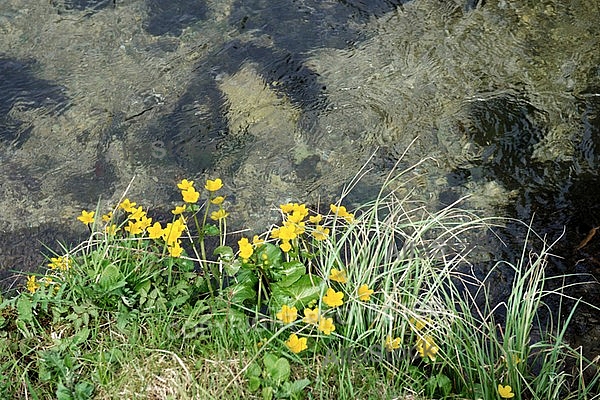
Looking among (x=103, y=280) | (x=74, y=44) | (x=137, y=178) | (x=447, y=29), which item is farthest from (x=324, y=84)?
(x=103, y=280)

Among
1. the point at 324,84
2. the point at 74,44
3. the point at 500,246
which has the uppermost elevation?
the point at 74,44

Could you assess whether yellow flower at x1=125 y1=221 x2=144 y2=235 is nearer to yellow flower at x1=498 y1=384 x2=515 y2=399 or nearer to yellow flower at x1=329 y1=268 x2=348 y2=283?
yellow flower at x1=329 y1=268 x2=348 y2=283

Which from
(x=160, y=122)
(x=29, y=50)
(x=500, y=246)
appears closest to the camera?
(x=500, y=246)

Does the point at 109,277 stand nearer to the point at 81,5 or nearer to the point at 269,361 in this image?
the point at 269,361

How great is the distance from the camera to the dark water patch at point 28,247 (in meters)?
2.96

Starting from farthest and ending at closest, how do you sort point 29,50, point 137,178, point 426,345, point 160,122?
point 29,50 → point 160,122 → point 137,178 → point 426,345

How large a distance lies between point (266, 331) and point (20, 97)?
1998 mm

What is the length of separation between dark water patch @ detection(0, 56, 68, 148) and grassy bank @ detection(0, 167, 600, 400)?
1.10 meters

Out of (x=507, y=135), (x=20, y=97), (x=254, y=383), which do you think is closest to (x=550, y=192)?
(x=507, y=135)

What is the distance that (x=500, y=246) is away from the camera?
Answer: 3.00 metres

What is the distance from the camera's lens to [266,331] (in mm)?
2475

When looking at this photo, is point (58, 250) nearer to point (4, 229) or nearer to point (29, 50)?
point (4, 229)

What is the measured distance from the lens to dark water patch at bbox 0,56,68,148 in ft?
11.5

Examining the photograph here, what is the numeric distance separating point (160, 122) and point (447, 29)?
158cm
